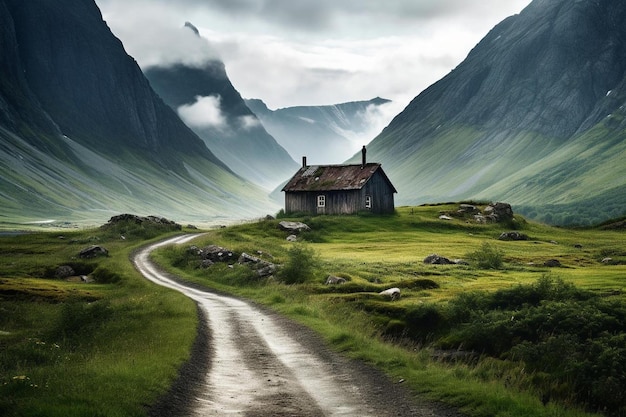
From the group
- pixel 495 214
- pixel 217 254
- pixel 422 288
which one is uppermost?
pixel 495 214

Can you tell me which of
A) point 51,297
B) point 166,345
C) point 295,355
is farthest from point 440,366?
point 51,297

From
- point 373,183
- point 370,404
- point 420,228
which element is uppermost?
point 373,183

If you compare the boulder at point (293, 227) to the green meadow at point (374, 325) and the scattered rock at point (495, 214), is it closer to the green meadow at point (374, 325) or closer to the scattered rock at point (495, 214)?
the green meadow at point (374, 325)

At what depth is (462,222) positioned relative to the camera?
123062 mm

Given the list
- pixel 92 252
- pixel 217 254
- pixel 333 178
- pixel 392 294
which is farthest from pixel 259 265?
pixel 333 178

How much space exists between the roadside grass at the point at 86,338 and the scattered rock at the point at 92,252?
1055 millimetres

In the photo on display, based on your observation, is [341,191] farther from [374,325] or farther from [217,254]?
[374,325]

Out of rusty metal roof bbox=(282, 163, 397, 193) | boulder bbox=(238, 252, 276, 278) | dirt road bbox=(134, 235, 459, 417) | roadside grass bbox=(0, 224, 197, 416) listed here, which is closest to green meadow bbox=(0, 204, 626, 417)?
roadside grass bbox=(0, 224, 197, 416)

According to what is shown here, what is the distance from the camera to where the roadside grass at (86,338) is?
59.7ft

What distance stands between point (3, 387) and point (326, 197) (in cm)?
11268

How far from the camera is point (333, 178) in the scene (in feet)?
438

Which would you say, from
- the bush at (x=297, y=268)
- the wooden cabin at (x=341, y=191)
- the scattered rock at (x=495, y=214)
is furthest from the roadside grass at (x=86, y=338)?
the scattered rock at (x=495, y=214)

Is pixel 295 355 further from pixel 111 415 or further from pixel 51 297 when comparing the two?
pixel 51 297

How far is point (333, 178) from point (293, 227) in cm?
2686
